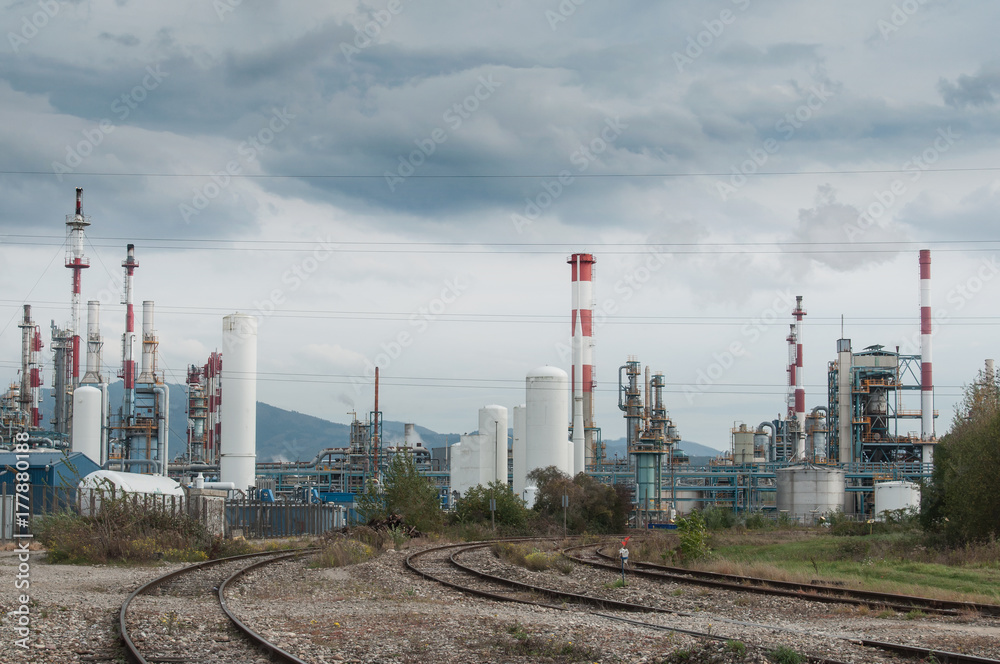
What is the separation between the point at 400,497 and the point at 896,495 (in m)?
28.9

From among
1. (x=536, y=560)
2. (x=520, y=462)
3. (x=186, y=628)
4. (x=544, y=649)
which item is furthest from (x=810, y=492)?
(x=186, y=628)

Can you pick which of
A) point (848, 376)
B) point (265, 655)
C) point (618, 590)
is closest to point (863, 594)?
point (618, 590)

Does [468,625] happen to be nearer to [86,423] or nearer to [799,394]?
[86,423]

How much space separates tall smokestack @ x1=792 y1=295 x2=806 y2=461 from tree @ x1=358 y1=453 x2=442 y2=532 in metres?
43.2

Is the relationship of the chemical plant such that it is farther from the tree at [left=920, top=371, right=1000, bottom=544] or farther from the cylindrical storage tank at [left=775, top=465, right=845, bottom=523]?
the tree at [left=920, top=371, right=1000, bottom=544]

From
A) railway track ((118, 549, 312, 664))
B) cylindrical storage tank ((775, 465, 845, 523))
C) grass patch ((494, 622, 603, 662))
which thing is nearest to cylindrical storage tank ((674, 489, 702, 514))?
cylindrical storage tank ((775, 465, 845, 523))

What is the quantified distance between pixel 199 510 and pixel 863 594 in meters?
19.4

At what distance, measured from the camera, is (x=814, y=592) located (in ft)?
50.0

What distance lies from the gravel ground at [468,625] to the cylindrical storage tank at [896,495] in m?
36.1

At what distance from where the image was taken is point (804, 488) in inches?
2023

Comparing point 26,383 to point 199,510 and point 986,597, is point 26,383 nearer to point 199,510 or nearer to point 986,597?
point 199,510

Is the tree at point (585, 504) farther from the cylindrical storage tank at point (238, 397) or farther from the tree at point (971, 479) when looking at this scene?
the tree at point (971, 479)

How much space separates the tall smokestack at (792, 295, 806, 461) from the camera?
2714 inches

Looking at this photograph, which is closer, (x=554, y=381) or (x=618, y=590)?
(x=618, y=590)
